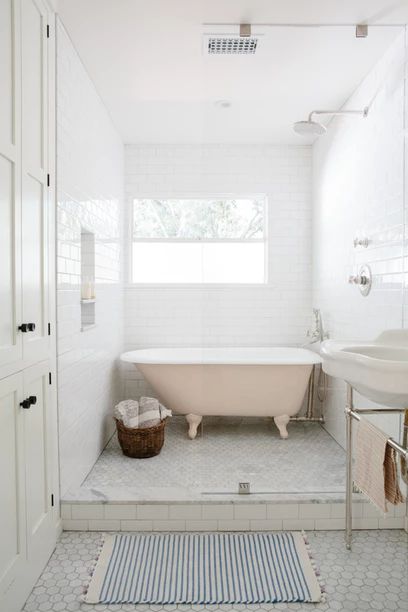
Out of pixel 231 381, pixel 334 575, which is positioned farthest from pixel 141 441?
pixel 334 575

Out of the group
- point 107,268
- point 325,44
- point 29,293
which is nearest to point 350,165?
point 325,44

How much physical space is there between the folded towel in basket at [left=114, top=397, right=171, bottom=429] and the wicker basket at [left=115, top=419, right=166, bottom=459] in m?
0.05

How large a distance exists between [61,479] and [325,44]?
2.98 metres

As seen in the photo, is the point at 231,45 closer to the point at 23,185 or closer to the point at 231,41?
the point at 231,41

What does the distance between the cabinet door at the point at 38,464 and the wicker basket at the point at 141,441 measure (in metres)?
0.97

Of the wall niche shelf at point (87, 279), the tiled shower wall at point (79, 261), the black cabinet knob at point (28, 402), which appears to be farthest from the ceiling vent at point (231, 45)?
the black cabinet knob at point (28, 402)

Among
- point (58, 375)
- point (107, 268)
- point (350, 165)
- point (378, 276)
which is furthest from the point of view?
point (107, 268)

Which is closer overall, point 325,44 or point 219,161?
point 325,44

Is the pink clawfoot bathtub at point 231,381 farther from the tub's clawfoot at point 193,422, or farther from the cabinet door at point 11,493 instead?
the cabinet door at point 11,493

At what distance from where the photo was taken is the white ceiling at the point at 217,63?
2543mm

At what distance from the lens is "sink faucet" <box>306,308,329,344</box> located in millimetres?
3252

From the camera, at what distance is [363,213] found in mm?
3057

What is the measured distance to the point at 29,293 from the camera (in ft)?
7.11

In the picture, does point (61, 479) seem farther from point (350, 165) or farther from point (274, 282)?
point (350, 165)
